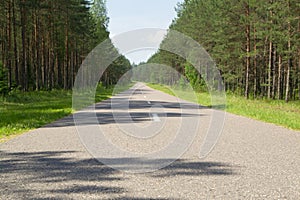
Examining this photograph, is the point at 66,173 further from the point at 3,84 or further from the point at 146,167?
the point at 3,84

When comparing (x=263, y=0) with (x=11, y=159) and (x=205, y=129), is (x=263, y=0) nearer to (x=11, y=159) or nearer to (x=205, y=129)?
(x=205, y=129)

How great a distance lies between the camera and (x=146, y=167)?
5.77m

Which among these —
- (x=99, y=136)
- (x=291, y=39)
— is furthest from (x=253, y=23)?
(x=99, y=136)

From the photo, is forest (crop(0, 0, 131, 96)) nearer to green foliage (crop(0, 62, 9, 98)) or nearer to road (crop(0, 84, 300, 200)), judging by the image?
green foliage (crop(0, 62, 9, 98))

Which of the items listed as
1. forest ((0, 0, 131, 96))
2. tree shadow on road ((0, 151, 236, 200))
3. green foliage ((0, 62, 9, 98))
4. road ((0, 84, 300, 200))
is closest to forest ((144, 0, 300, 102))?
forest ((0, 0, 131, 96))

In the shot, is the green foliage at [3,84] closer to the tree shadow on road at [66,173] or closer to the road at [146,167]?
the road at [146,167]

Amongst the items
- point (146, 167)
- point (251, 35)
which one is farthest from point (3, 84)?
point (251, 35)

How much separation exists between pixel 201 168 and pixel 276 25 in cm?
2326

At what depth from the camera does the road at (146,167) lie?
14.3ft

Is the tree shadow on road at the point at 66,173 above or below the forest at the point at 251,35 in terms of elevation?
below

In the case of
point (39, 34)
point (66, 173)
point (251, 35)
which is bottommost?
point (66, 173)

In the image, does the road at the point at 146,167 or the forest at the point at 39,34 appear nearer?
the road at the point at 146,167

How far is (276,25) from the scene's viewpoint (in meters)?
25.6

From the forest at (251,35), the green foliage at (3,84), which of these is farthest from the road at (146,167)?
the forest at (251,35)
